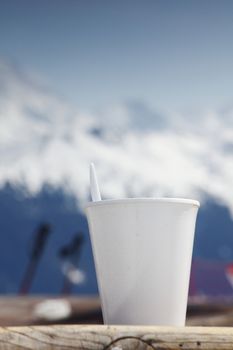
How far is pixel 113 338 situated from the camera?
2.34 ft

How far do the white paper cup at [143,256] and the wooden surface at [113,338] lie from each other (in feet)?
0.44

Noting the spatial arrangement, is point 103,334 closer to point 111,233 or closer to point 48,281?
point 111,233

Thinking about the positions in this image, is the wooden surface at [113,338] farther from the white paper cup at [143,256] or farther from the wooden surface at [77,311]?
the wooden surface at [77,311]

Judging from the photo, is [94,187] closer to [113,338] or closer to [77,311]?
[113,338]

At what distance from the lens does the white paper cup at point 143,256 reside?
859mm

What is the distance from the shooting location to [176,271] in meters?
0.88

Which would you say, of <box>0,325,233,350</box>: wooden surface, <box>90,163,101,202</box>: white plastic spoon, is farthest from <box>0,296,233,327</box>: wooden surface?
<box>0,325,233,350</box>: wooden surface

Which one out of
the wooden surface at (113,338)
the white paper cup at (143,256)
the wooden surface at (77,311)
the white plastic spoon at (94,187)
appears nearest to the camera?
the wooden surface at (113,338)

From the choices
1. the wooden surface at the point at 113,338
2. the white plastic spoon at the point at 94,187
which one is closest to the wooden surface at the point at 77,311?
the white plastic spoon at the point at 94,187

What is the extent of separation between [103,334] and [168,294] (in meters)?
0.19

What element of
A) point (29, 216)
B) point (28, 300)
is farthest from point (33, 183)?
point (28, 300)

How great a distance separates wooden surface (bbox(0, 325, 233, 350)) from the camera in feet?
2.27

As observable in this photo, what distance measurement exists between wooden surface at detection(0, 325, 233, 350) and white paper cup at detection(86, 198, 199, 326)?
13 centimetres

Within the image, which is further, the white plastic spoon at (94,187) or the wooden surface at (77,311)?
the wooden surface at (77,311)
